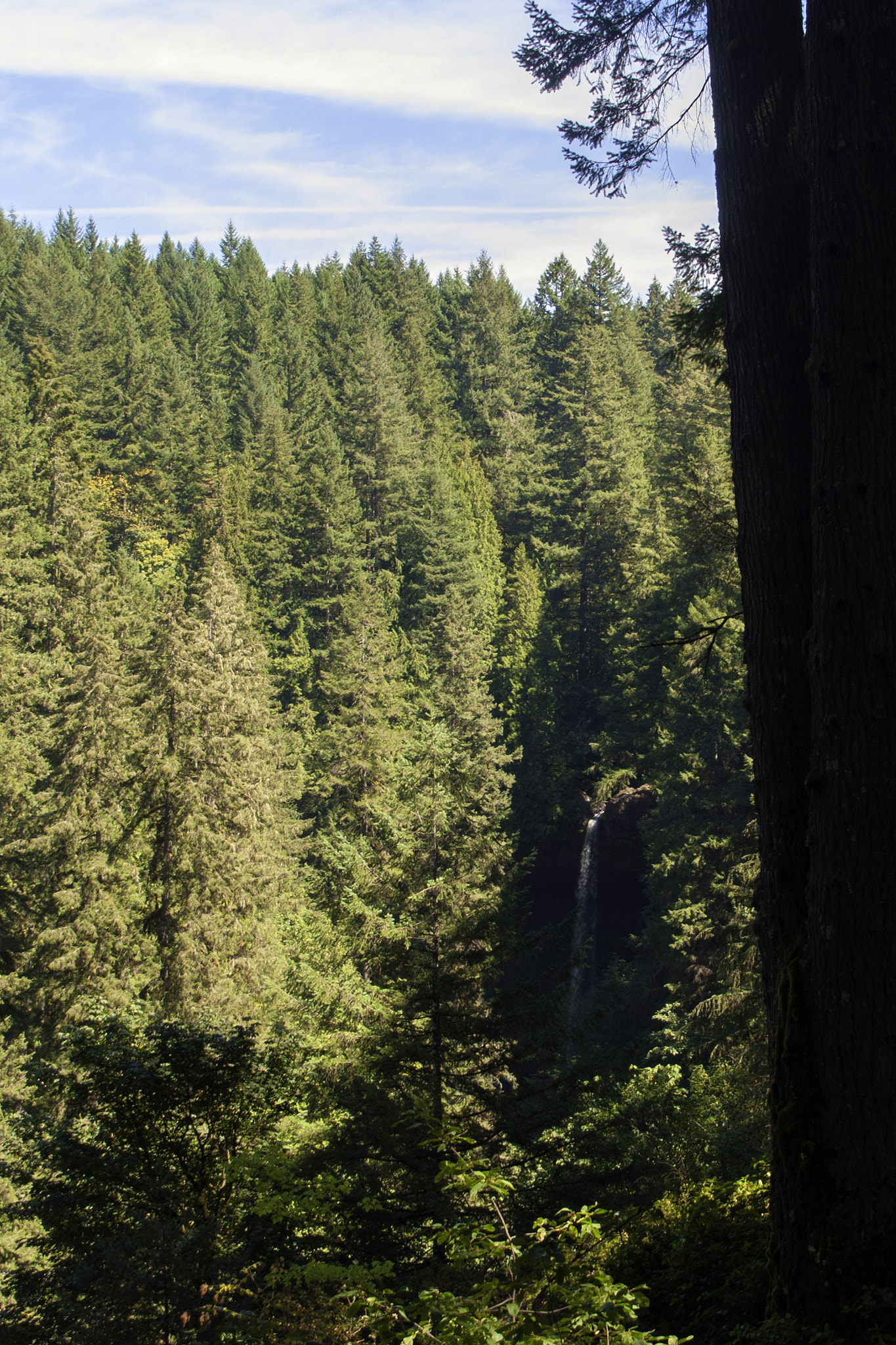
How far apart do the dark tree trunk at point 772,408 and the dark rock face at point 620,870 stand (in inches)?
1058

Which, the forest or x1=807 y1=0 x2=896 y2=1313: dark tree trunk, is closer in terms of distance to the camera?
x1=807 y1=0 x2=896 y2=1313: dark tree trunk

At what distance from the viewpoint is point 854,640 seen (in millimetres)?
3592

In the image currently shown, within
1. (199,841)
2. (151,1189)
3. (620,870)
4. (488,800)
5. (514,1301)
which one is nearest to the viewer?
(514,1301)

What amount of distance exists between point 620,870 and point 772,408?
28.6m

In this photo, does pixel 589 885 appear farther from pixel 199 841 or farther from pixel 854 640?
pixel 854 640

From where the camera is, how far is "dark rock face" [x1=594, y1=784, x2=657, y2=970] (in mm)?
30688

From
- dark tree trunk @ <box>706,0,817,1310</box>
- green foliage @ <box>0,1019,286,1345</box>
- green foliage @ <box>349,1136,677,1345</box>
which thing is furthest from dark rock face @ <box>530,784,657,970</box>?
green foliage @ <box>349,1136,677,1345</box>

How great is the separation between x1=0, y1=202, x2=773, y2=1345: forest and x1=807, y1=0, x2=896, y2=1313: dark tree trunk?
0.77 m

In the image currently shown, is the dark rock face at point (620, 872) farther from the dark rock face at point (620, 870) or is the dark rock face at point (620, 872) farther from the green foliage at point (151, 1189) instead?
the green foliage at point (151, 1189)

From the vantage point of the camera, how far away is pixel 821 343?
148 inches

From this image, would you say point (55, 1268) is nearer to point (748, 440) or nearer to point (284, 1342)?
point (284, 1342)

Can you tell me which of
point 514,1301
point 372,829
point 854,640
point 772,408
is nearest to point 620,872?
point 372,829

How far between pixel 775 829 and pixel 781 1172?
131 cm

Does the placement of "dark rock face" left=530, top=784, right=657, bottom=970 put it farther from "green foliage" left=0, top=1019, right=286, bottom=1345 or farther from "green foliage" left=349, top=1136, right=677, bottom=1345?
"green foliage" left=349, top=1136, right=677, bottom=1345
